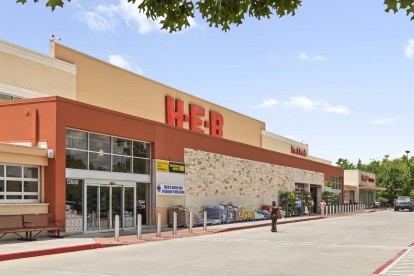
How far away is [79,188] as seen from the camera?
23172mm

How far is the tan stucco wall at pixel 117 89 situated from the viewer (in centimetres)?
3036

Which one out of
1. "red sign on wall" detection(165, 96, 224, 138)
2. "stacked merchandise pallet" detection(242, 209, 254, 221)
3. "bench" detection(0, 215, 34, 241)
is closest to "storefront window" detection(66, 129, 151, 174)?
"bench" detection(0, 215, 34, 241)

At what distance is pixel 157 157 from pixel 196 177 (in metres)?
4.76

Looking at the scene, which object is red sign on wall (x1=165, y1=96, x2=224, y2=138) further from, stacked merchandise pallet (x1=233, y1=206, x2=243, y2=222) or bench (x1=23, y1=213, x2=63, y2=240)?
bench (x1=23, y1=213, x2=63, y2=240)

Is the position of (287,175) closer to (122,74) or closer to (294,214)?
(294,214)

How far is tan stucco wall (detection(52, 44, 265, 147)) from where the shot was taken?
30359 millimetres

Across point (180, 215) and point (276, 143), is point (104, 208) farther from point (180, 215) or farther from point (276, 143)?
point (276, 143)

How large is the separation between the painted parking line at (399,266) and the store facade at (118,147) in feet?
40.7

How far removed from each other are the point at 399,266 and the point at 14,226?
42.5 feet

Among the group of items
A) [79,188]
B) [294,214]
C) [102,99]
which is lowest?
[294,214]

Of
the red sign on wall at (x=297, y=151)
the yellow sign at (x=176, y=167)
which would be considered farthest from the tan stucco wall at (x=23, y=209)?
the red sign on wall at (x=297, y=151)

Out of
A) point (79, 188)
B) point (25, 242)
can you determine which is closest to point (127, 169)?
point (79, 188)

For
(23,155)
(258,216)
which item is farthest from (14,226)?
(258,216)

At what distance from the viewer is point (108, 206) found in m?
24.9
